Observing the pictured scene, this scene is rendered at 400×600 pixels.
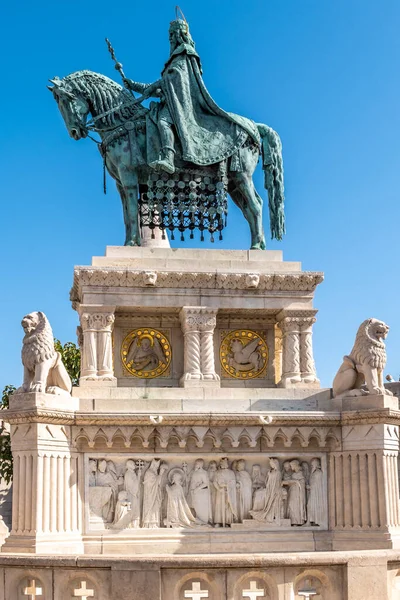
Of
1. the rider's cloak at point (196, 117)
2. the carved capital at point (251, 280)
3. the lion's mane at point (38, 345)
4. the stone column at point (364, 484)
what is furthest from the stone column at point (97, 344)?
the stone column at point (364, 484)

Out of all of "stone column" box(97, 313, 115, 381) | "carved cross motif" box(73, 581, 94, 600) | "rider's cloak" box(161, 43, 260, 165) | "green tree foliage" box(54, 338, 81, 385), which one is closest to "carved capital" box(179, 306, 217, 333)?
"stone column" box(97, 313, 115, 381)

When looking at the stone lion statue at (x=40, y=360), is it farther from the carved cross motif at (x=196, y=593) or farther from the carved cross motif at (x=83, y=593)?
the carved cross motif at (x=196, y=593)

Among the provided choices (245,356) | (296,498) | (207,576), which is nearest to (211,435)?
(296,498)

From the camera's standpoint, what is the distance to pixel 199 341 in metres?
20.3

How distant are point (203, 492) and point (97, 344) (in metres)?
3.69

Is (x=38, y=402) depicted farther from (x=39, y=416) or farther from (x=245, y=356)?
(x=245, y=356)

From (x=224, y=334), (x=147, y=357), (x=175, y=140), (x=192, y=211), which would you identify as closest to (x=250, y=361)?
(x=224, y=334)

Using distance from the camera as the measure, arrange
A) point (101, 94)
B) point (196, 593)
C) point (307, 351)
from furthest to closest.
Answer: point (101, 94)
point (307, 351)
point (196, 593)

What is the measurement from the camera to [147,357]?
20734 millimetres

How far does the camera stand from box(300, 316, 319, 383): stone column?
2044 cm

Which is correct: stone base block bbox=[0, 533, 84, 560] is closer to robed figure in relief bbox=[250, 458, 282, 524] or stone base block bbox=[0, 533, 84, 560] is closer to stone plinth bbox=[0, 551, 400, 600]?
stone plinth bbox=[0, 551, 400, 600]

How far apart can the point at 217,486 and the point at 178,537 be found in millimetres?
1251

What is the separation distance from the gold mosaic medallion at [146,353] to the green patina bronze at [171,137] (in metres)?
2.05

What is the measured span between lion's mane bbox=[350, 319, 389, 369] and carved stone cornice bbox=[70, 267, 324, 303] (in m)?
1.63
